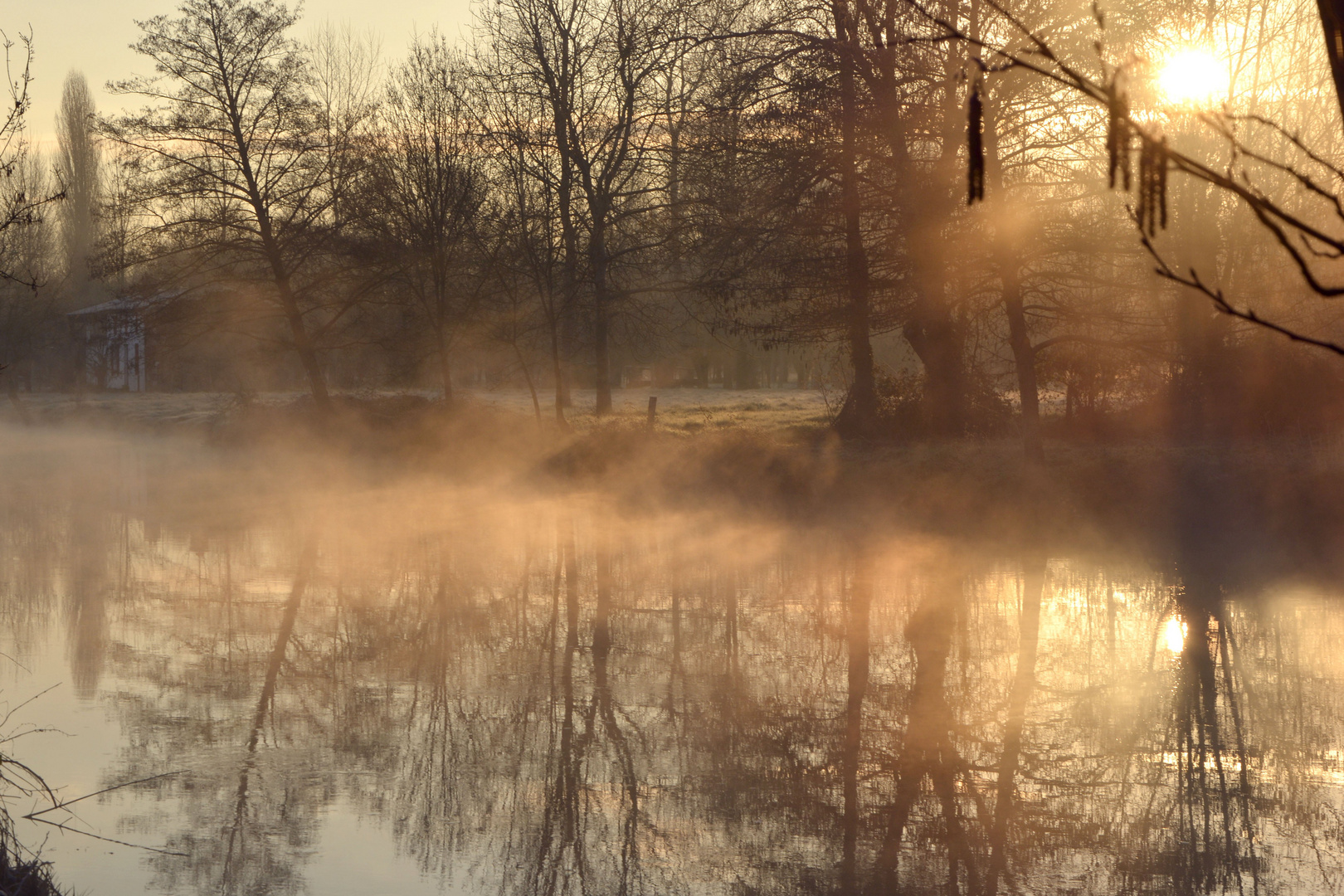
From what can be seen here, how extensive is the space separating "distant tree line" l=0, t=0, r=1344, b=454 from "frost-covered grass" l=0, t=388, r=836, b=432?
1.85 meters

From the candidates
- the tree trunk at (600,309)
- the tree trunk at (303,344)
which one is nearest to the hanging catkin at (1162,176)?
the tree trunk at (600,309)

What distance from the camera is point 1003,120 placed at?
1822cm

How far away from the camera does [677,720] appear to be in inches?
334

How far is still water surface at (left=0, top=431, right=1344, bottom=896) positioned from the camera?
19.8 feet

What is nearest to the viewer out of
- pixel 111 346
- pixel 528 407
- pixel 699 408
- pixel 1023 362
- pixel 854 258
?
pixel 1023 362

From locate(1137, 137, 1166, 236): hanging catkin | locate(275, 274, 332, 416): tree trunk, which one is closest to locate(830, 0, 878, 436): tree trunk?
locate(275, 274, 332, 416): tree trunk

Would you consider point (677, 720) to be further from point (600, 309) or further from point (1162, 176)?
point (600, 309)

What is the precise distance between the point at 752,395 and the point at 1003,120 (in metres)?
28.7

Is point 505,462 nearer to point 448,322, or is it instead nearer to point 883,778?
point 448,322

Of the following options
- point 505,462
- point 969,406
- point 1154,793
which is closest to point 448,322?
point 505,462

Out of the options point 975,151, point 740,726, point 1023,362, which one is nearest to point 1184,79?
point 1023,362

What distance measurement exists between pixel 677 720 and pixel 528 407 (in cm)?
2853

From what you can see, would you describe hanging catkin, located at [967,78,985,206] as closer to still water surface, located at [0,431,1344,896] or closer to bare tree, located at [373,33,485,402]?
still water surface, located at [0,431,1344,896]

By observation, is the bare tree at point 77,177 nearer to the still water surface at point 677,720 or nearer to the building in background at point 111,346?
the building in background at point 111,346
